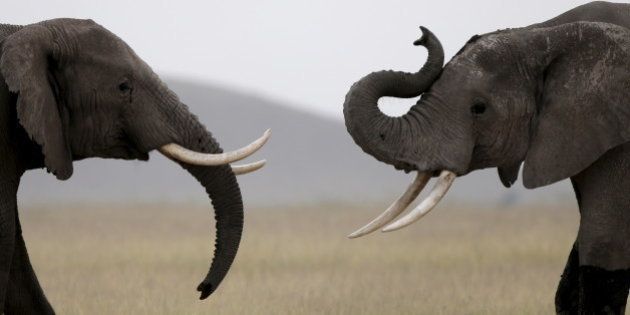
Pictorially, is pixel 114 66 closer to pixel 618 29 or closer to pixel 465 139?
pixel 465 139

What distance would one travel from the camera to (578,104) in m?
8.69

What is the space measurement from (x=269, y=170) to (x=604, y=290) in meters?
78.8

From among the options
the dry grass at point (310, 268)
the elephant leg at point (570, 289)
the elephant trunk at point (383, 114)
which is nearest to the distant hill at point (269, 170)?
the dry grass at point (310, 268)

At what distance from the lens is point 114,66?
27.7ft

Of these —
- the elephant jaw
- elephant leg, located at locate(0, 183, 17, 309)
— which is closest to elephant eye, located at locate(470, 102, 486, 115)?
the elephant jaw

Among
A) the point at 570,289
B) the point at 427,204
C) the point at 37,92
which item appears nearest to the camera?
the point at 37,92

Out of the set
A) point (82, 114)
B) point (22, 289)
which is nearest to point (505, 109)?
point (82, 114)

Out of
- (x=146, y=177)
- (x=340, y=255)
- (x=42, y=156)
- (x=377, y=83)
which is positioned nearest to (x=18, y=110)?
(x=42, y=156)

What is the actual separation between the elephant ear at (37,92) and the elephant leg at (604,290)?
10.5ft

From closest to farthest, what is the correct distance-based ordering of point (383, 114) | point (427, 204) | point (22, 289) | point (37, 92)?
point (37, 92) < point (427, 204) < point (383, 114) < point (22, 289)

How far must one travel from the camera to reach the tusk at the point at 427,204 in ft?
27.4

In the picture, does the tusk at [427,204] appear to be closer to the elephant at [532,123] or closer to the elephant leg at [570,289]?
the elephant at [532,123]

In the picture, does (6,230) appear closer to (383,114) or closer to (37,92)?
(37,92)

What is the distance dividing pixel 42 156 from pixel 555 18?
3.50m
